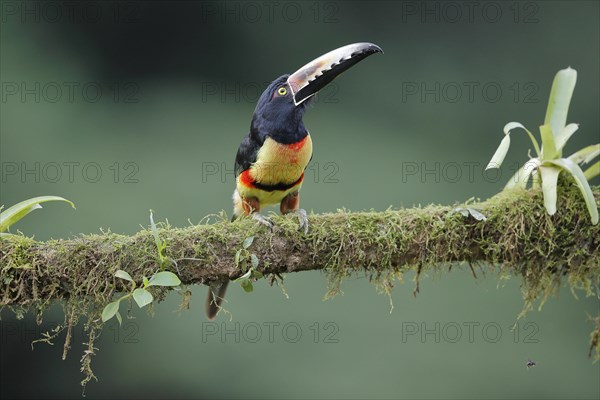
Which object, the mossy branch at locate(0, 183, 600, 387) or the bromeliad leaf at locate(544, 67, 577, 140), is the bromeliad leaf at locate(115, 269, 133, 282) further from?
the bromeliad leaf at locate(544, 67, 577, 140)

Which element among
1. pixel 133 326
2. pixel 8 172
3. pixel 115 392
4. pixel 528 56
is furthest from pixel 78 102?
pixel 528 56

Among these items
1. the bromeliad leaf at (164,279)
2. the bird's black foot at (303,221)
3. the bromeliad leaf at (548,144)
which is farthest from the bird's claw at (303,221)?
the bromeliad leaf at (548,144)

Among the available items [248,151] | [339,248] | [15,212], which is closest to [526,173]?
[339,248]

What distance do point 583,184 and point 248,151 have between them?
3.57 ft

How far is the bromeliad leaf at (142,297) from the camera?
2.11 metres

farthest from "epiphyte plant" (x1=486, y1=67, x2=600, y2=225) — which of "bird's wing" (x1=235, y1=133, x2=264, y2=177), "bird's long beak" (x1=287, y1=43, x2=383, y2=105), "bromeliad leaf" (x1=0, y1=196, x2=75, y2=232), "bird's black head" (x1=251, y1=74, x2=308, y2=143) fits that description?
"bromeliad leaf" (x1=0, y1=196, x2=75, y2=232)

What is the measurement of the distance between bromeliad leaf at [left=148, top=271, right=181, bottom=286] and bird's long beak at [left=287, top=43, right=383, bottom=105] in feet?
2.71

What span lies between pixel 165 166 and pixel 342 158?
0.99 meters

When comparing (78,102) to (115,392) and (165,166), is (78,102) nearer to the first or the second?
(165,166)

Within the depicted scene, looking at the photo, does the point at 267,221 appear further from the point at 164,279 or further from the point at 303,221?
the point at 164,279

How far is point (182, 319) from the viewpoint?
432cm

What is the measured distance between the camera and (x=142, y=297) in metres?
2.12

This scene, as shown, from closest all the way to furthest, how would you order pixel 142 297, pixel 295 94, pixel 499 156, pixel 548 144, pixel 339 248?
1. pixel 142 297
2. pixel 339 248
3. pixel 548 144
4. pixel 499 156
5. pixel 295 94

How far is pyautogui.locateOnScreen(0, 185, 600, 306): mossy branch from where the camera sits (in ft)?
7.21
